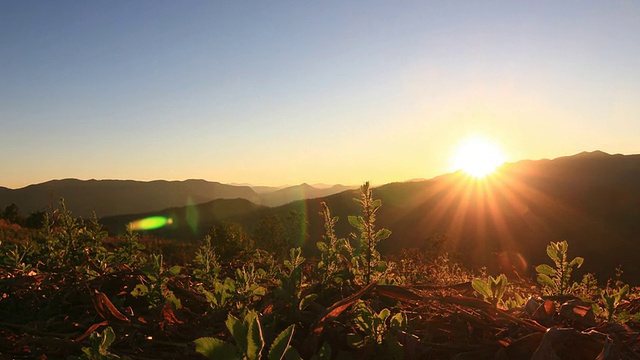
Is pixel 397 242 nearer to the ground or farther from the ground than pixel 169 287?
nearer to the ground

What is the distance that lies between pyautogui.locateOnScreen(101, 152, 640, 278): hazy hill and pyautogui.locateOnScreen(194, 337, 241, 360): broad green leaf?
1760 cm

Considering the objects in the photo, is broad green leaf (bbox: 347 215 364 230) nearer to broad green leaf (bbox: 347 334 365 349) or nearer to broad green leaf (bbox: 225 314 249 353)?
broad green leaf (bbox: 347 334 365 349)

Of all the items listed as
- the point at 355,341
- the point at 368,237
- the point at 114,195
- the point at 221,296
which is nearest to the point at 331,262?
the point at 368,237

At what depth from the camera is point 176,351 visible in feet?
5.41

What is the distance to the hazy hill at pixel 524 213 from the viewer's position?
33312 millimetres

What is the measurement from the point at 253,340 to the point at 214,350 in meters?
0.11

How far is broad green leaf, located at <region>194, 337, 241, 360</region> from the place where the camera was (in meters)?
1.05

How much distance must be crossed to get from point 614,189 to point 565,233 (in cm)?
1652

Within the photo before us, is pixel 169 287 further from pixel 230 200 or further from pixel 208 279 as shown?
pixel 230 200

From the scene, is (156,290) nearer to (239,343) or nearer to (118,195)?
(239,343)

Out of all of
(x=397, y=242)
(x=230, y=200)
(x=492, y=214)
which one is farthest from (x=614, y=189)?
(x=230, y=200)

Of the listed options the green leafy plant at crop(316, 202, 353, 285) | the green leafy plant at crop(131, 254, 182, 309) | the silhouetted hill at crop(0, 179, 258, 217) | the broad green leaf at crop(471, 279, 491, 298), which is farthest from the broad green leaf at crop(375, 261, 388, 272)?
the silhouetted hill at crop(0, 179, 258, 217)

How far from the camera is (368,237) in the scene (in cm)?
224

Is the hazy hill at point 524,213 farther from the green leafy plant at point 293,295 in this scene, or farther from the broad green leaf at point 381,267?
the green leafy plant at point 293,295
